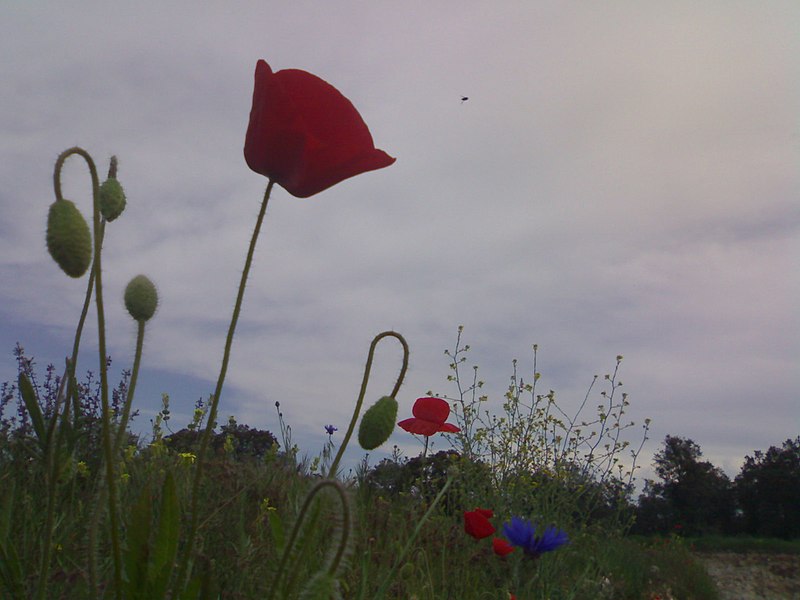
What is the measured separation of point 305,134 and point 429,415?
1265mm

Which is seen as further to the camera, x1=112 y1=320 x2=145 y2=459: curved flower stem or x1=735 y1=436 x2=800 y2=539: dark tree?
x1=735 y1=436 x2=800 y2=539: dark tree

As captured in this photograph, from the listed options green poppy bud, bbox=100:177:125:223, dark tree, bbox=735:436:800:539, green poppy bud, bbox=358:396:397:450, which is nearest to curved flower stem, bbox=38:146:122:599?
green poppy bud, bbox=100:177:125:223

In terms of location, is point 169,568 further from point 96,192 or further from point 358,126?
point 358,126

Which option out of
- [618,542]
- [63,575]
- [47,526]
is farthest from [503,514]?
[47,526]

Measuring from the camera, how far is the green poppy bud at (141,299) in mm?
1281

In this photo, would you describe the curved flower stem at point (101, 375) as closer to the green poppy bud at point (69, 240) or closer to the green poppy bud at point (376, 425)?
the green poppy bud at point (69, 240)

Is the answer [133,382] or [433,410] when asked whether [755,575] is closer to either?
[433,410]

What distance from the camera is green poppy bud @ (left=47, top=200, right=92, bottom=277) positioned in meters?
1.17

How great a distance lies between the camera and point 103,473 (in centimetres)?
119

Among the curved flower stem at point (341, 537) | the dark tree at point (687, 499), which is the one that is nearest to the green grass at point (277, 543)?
the curved flower stem at point (341, 537)

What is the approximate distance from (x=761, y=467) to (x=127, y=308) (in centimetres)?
1600

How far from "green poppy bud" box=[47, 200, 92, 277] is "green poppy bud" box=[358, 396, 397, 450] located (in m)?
0.56

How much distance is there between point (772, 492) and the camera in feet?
46.9

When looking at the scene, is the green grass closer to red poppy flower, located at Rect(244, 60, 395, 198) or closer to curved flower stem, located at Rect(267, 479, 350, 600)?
curved flower stem, located at Rect(267, 479, 350, 600)
